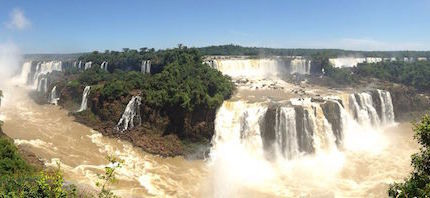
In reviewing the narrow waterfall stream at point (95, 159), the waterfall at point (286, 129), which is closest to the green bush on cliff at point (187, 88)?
the narrow waterfall stream at point (95, 159)

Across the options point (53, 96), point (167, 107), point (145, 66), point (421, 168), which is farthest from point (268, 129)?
Answer: point (53, 96)

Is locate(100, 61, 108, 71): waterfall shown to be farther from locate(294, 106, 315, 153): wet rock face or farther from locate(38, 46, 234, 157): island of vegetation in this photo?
locate(294, 106, 315, 153): wet rock face

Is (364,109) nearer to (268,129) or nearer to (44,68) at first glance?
(268,129)

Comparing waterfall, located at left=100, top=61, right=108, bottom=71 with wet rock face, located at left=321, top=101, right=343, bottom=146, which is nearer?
wet rock face, located at left=321, top=101, right=343, bottom=146

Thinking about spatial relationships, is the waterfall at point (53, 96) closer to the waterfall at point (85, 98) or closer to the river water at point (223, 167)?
the waterfall at point (85, 98)

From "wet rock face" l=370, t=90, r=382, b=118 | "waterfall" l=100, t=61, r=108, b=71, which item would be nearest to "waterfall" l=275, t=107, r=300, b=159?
"wet rock face" l=370, t=90, r=382, b=118

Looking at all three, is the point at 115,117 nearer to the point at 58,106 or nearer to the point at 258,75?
the point at 58,106

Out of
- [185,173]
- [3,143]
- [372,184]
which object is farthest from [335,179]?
[3,143]

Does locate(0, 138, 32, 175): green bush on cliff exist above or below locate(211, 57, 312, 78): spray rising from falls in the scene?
below
